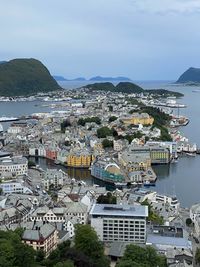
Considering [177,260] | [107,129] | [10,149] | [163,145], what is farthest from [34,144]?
[177,260]

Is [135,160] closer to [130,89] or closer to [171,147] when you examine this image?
[171,147]

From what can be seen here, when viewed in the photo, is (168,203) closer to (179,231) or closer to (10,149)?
(179,231)

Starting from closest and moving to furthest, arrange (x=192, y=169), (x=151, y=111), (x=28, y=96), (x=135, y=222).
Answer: (x=135, y=222) → (x=192, y=169) → (x=151, y=111) → (x=28, y=96)

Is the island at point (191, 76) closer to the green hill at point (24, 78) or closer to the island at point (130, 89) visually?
the green hill at point (24, 78)

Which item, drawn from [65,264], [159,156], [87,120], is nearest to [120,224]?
[65,264]

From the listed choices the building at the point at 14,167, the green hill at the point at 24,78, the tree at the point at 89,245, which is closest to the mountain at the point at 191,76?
the green hill at the point at 24,78

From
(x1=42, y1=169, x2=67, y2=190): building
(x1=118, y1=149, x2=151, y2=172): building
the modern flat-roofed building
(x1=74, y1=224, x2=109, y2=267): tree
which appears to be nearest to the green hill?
(x1=118, y1=149, x2=151, y2=172): building

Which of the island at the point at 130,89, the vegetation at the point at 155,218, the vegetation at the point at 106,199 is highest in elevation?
the island at the point at 130,89
